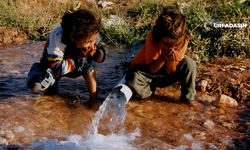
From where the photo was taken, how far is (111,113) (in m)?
2.51

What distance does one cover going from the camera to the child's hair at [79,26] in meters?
2.30

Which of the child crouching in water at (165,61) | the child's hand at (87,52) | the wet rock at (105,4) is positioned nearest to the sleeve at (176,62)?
the child crouching in water at (165,61)

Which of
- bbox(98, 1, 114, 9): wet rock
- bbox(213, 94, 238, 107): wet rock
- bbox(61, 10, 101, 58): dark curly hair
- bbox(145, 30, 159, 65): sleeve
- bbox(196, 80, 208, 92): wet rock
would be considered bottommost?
bbox(213, 94, 238, 107): wet rock

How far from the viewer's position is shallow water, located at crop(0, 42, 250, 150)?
207 cm

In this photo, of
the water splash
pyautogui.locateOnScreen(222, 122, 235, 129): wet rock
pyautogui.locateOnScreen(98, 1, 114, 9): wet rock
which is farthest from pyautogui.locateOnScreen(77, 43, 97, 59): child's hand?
pyautogui.locateOnScreen(98, 1, 114, 9): wet rock

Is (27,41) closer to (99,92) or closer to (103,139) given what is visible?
(99,92)

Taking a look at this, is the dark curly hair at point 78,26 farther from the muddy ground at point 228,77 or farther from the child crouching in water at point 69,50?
the muddy ground at point 228,77

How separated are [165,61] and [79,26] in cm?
92

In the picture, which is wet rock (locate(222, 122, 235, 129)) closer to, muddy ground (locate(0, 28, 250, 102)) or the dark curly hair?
muddy ground (locate(0, 28, 250, 102))

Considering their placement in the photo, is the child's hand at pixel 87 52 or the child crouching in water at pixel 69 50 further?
the child's hand at pixel 87 52

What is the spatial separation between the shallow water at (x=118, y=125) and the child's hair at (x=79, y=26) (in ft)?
2.35

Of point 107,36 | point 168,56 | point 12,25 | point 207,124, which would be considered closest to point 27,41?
point 12,25

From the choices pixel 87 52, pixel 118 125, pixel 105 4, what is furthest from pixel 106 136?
pixel 105 4

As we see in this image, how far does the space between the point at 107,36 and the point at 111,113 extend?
235 cm
